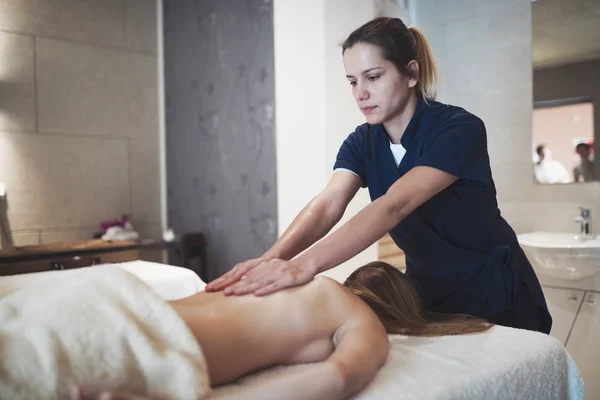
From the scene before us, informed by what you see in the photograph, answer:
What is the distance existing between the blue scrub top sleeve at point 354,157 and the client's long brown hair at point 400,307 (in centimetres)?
32

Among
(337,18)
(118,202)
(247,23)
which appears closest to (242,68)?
(247,23)

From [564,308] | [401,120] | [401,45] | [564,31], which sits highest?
[564,31]

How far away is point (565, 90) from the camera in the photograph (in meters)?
2.32

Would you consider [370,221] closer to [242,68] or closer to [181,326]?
[181,326]

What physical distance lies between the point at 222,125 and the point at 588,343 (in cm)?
238

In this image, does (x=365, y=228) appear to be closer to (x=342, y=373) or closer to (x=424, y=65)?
(x=342, y=373)

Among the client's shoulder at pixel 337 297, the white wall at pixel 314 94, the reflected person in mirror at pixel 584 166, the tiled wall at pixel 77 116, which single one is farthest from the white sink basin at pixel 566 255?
the tiled wall at pixel 77 116

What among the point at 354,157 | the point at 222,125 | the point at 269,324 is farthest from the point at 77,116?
the point at 269,324

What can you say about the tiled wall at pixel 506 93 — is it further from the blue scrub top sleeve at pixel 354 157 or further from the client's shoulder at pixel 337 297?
the client's shoulder at pixel 337 297

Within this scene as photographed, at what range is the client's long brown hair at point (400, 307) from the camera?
125cm

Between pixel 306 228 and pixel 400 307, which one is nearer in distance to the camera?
pixel 400 307

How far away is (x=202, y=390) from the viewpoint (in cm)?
81

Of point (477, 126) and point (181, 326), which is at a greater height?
point (477, 126)

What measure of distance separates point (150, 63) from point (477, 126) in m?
3.12
